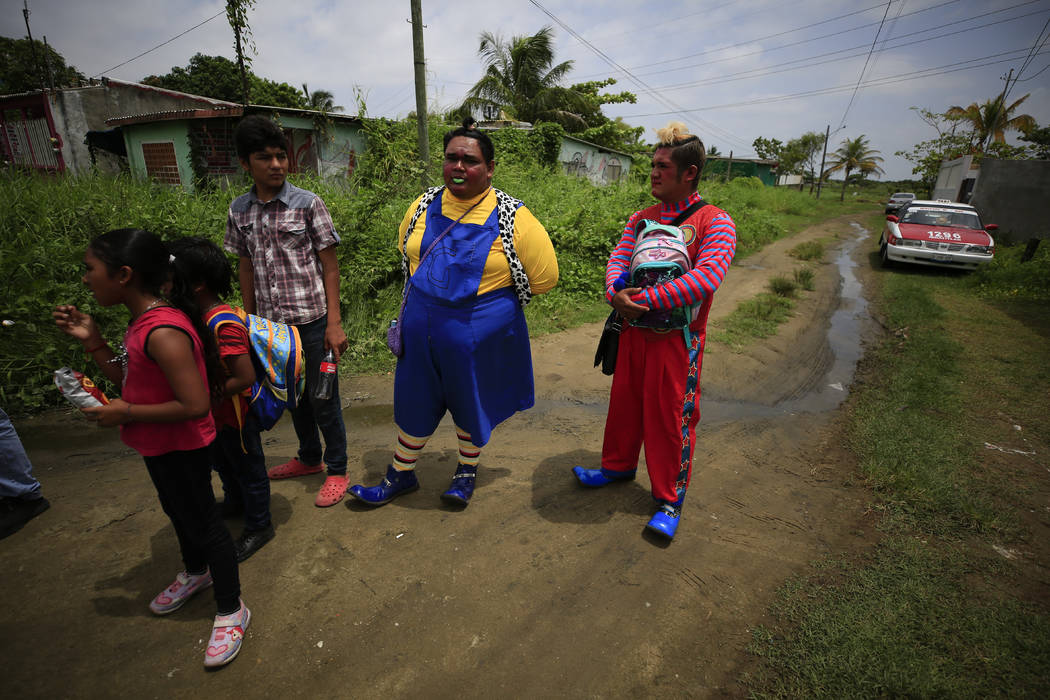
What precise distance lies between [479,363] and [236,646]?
4.99 ft

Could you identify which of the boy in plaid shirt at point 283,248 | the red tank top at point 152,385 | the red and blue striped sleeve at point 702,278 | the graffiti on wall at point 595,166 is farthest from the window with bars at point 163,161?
the red and blue striped sleeve at point 702,278

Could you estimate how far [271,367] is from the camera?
2.12 metres

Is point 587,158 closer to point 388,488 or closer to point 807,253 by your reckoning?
point 807,253

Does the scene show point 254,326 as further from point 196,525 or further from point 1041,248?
point 1041,248

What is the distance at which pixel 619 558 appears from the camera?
7.95 feet

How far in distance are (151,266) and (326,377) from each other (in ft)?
3.38

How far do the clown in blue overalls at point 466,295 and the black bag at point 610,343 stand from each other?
0.39 metres

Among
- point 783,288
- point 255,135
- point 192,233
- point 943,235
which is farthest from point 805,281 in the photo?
point 192,233

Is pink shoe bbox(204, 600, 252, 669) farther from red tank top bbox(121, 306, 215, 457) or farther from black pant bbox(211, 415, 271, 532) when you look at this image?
red tank top bbox(121, 306, 215, 457)

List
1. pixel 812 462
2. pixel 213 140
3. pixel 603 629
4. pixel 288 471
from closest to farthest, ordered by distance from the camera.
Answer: pixel 603 629
pixel 288 471
pixel 812 462
pixel 213 140

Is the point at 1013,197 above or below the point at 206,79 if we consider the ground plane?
below

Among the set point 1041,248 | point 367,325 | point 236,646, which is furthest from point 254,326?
point 1041,248

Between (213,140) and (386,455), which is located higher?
(213,140)

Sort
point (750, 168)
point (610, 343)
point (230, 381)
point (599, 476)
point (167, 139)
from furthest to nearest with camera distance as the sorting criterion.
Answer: point (750, 168) → point (167, 139) → point (599, 476) → point (610, 343) → point (230, 381)
